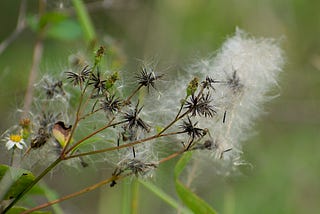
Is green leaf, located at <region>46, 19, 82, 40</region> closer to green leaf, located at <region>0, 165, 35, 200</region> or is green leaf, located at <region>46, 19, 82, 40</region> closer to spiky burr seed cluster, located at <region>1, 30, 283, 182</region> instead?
spiky burr seed cluster, located at <region>1, 30, 283, 182</region>

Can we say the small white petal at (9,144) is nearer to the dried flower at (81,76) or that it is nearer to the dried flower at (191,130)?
the dried flower at (81,76)

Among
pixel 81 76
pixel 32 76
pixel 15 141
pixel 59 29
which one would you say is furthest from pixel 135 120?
pixel 59 29

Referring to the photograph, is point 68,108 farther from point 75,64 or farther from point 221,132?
point 221,132

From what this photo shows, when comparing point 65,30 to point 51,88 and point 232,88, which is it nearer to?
point 51,88

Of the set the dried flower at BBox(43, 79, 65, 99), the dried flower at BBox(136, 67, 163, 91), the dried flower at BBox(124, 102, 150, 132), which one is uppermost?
the dried flower at BBox(136, 67, 163, 91)

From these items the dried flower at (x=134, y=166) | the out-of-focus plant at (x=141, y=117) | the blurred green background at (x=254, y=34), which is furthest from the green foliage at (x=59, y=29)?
the dried flower at (x=134, y=166)

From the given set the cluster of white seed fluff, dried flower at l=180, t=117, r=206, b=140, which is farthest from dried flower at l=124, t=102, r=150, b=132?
the cluster of white seed fluff

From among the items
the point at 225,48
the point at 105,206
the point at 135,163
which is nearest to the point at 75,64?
the point at 225,48
